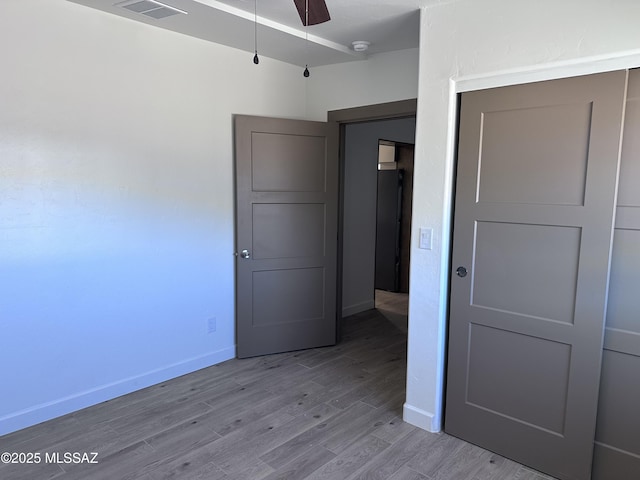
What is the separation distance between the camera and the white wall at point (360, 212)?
5.04 m

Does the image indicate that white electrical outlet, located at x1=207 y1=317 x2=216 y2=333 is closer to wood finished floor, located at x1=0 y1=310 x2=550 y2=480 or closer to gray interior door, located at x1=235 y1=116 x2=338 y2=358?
gray interior door, located at x1=235 y1=116 x2=338 y2=358

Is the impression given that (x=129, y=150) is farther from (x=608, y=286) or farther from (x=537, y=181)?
(x=608, y=286)

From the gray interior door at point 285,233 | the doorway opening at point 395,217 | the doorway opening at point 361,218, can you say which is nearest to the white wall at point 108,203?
the gray interior door at point 285,233

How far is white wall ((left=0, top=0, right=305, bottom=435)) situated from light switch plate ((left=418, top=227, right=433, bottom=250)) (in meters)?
1.71

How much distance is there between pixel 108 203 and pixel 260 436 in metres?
1.79

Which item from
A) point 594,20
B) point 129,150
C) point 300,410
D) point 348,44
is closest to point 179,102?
point 129,150

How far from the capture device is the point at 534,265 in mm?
2299

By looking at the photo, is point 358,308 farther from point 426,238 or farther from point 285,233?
point 426,238

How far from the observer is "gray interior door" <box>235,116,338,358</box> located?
3662 mm

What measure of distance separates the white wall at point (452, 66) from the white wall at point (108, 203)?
1691 mm

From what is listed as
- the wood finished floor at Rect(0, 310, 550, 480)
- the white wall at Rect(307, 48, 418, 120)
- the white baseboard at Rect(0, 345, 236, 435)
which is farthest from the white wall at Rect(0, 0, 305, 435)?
the white wall at Rect(307, 48, 418, 120)

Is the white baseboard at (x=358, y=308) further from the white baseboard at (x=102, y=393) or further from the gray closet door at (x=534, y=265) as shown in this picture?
the gray closet door at (x=534, y=265)

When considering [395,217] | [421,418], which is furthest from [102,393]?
[395,217]

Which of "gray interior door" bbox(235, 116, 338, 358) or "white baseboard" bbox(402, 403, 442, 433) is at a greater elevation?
"gray interior door" bbox(235, 116, 338, 358)
